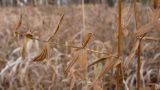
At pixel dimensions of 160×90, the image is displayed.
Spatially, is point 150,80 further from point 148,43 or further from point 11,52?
point 11,52

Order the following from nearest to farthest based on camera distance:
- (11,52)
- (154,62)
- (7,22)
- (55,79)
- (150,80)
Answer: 1. (55,79)
2. (150,80)
3. (154,62)
4. (11,52)
5. (7,22)

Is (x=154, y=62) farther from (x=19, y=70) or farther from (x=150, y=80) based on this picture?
(x=19, y=70)

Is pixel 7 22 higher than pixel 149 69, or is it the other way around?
pixel 7 22

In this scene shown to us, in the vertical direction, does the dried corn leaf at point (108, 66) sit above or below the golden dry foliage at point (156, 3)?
below

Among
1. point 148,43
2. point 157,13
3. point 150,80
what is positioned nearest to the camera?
point 157,13

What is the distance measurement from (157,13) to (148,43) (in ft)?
5.67

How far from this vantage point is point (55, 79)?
1.80 metres

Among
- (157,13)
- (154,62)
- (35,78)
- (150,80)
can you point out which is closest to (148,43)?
(154,62)

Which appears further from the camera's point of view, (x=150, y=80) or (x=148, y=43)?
(x=148, y=43)

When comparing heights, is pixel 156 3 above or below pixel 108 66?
above

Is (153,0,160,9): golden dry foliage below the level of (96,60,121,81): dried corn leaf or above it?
above

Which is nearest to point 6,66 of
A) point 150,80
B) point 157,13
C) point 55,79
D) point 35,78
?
point 35,78

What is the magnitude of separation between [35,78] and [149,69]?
2.11 ft

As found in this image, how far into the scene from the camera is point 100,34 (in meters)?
3.03
